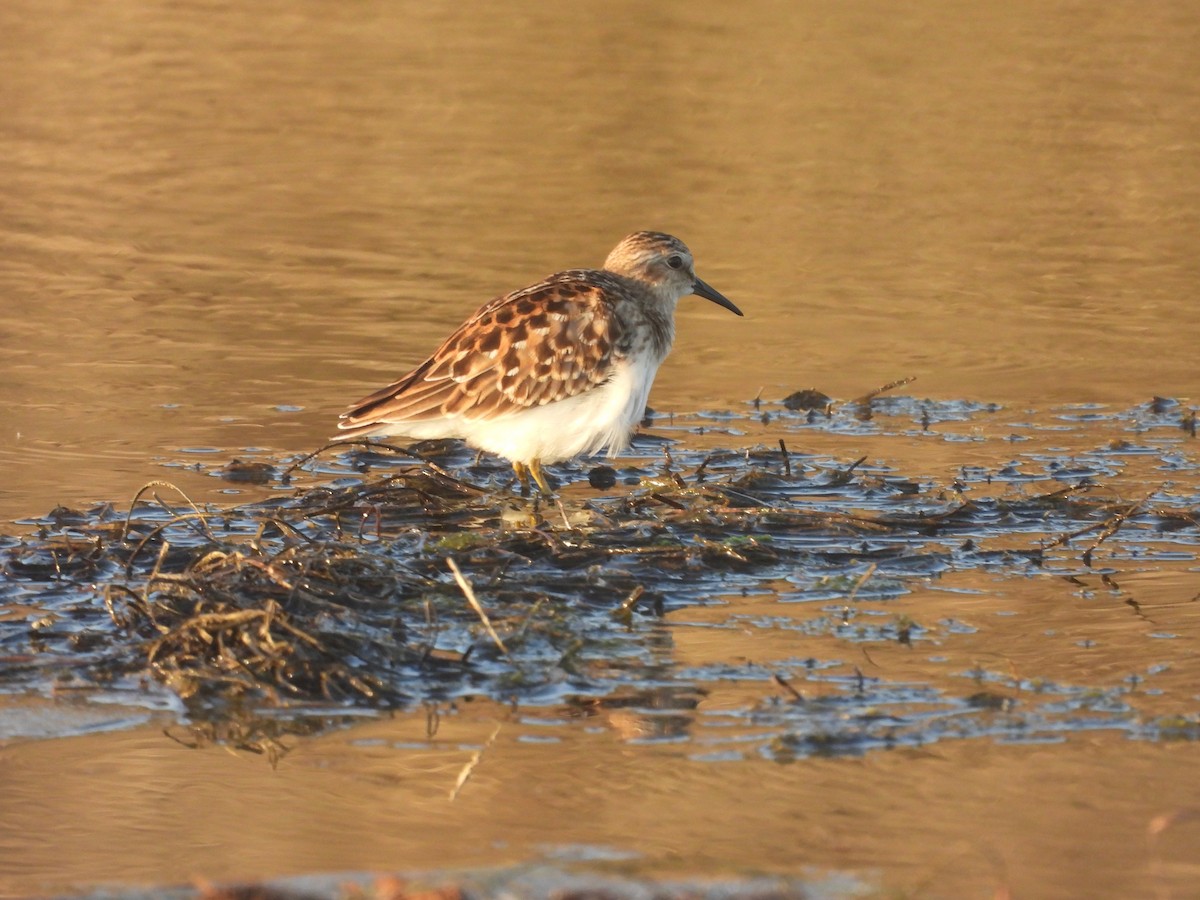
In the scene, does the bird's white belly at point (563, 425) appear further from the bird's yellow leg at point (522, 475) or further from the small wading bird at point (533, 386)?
the bird's yellow leg at point (522, 475)

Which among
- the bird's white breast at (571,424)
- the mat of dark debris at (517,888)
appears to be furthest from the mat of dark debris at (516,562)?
the mat of dark debris at (517,888)

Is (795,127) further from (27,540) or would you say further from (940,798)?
(940,798)

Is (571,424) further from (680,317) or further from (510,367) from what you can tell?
(680,317)

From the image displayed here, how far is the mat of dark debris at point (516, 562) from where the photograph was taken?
5.97 m

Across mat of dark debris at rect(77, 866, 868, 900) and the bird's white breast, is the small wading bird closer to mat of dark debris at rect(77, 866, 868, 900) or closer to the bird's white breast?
the bird's white breast

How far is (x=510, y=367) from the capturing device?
8.34m

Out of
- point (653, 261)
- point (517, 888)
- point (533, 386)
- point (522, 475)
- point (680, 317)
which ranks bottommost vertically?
point (517, 888)

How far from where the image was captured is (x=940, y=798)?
523cm

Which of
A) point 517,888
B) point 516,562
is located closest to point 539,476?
point 516,562

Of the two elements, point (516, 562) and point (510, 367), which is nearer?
point (516, 562)

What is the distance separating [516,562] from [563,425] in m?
1.19

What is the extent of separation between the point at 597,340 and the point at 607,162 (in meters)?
8.08

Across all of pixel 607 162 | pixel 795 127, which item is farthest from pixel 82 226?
pixel 795 127

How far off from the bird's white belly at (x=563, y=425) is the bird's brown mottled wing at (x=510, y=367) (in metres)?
0.04
